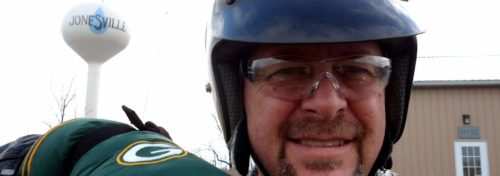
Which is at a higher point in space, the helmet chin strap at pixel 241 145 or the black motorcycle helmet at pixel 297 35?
the black motorcycle helmet at pixel 297 35

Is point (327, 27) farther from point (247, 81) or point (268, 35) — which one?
point (247, 81)

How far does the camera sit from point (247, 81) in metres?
1.42

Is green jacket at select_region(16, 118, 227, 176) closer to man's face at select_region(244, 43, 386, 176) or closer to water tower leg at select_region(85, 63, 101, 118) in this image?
man's face at select_region(244, 43, 386, 176)

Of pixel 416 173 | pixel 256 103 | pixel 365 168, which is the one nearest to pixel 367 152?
pixel 365 168

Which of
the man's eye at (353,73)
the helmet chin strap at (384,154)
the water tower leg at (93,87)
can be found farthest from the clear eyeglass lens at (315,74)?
the water tower leg at (93,87)

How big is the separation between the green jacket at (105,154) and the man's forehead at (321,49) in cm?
42

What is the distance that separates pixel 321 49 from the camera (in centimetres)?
125

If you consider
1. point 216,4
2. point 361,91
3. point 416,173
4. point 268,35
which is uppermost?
point 216,4

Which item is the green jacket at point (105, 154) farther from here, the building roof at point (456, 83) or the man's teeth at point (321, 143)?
the building roof at point (456, 83)

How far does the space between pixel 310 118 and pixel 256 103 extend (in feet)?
0.67

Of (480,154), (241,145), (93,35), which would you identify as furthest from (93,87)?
(241,145)

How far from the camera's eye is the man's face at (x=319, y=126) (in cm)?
119

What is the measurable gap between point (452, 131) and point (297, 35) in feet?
32.7

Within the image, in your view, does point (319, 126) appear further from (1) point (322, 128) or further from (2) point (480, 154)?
(2) point (480, 154)
